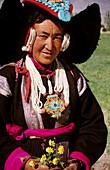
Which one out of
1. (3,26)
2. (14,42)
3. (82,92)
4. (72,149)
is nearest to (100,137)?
(72,149)

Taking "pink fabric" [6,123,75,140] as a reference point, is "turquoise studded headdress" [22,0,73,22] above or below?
above

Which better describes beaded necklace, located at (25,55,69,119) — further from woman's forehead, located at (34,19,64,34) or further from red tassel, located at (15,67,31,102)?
woman's forehead, located at (34,19,64,34)

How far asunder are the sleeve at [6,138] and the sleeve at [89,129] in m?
0.42

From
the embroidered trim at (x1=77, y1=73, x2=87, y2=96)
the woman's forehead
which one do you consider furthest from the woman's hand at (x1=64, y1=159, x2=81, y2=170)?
the woman's forehead

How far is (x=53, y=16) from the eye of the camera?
1.71m

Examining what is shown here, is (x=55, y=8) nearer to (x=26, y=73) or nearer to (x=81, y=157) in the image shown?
(x=26, y=73)

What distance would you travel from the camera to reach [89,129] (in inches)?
76.1

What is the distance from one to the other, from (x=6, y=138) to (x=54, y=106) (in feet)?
1.32

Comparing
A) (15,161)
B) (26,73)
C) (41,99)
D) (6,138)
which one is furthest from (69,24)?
(15,161)

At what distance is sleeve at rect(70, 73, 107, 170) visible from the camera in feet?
6.10

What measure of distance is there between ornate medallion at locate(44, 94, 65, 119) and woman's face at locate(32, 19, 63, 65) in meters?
0.27

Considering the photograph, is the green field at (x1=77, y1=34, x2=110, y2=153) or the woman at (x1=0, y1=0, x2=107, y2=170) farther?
the green field at (x1=77, y1=34, x2=110, y2=153)

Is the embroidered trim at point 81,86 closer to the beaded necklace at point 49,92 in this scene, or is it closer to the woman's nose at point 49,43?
the beaded necklace at point 49,92

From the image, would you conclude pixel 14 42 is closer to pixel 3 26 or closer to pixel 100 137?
pixel 3 26
